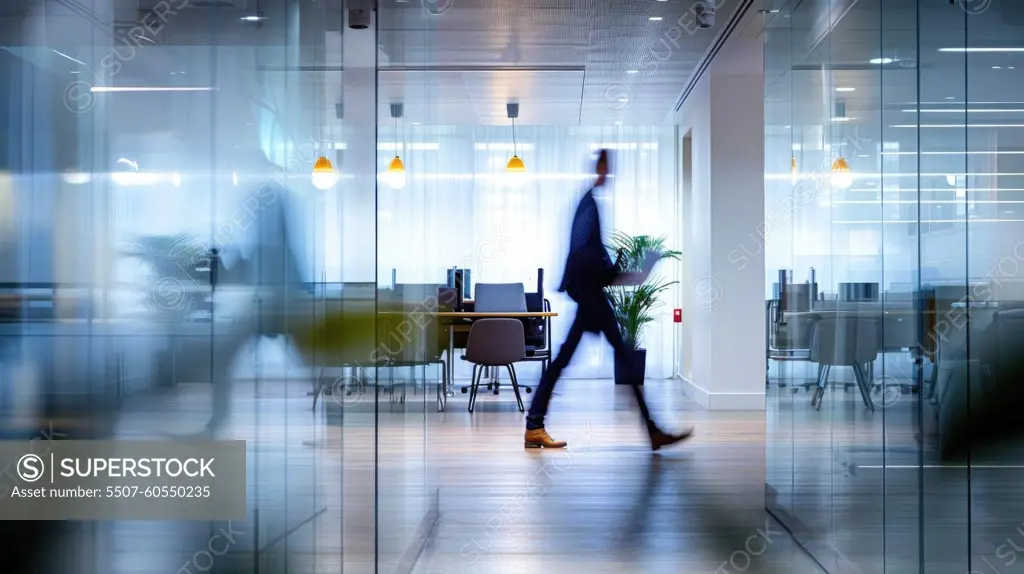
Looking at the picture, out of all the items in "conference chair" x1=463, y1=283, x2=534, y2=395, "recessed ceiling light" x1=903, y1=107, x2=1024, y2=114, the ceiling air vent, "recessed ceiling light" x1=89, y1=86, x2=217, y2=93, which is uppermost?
the ceiling air vent

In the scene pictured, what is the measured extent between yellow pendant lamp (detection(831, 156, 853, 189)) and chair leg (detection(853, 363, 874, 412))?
1.96 feet

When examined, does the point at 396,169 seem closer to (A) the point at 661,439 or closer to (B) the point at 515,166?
(A) the point at 661,439

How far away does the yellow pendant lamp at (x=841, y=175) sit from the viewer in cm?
264

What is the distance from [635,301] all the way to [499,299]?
1734mm

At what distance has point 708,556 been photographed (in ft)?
9.03

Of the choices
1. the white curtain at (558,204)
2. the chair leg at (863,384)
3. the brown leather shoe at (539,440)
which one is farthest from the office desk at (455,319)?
the chair leg at (863,384)

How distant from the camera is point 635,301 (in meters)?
8.66

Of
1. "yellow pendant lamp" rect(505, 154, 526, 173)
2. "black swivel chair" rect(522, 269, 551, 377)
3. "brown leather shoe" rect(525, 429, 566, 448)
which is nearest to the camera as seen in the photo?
"brown leather shoe" rect(525, 429, 566, 448)

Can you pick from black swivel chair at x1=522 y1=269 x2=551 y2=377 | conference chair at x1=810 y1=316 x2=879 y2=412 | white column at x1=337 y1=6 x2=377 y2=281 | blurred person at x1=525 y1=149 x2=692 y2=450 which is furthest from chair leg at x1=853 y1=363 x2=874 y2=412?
black swivel chair at x1=522 y1=269 x2=551 y2=377

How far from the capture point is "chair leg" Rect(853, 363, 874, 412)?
2.45m

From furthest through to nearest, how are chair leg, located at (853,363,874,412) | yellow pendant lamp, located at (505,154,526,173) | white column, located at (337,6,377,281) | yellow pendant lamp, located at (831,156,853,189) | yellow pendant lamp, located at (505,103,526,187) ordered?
1. yellow pendant lamp, located at (505,154,526,173)
2. yellow pendant lamp, located at (505,103,526,187)
3. yellow pendant lamp, located at (831,156,853,189)
4. chair leg, located at (853,363,874,412)
5. white column, located at (337,6,377,281)

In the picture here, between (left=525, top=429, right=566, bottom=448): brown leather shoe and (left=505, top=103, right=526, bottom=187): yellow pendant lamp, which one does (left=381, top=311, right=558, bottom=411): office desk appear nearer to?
(left=525, top=429, right=566, bottom=448): brown leather shoe

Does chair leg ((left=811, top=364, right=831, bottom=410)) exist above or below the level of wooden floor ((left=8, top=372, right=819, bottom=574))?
above

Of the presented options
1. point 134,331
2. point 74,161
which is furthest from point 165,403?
point 74,161
